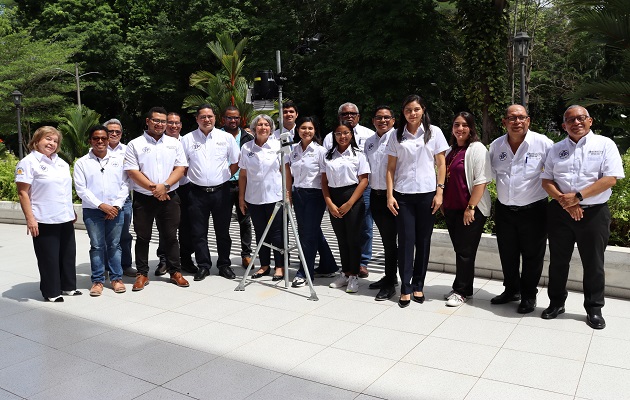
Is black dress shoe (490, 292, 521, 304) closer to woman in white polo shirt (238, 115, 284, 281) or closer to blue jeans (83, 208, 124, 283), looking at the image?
woman in white polo shirt (238, 115, 284, 281)

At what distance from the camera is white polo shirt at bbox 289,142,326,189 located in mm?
5395

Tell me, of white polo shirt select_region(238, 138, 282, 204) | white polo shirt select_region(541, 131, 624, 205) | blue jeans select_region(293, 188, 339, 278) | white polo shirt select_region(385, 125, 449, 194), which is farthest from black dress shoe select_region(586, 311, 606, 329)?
white polo shirt select_region(238, 138, 282, 204)

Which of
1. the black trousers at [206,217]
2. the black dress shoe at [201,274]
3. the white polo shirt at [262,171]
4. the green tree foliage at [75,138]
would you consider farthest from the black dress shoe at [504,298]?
the green tree foliage at [75,138]

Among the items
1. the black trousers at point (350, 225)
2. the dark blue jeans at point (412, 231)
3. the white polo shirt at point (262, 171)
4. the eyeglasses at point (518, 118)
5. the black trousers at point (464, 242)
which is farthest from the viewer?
the white polo shirt at point (262, 171)

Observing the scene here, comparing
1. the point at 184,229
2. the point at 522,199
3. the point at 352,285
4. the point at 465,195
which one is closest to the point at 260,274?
the point at 184,229

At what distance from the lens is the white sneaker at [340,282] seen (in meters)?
5.44

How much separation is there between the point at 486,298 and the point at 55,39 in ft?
90.0

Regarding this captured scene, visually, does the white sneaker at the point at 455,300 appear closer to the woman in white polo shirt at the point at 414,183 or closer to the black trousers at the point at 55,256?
the woman in white polo shirt at the point at 414,183

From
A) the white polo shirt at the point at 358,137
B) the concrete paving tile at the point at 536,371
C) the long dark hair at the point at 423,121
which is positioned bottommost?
the concrete paving tile at the point at 536,371

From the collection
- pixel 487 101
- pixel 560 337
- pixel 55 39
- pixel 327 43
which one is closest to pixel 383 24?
pixel 327 43

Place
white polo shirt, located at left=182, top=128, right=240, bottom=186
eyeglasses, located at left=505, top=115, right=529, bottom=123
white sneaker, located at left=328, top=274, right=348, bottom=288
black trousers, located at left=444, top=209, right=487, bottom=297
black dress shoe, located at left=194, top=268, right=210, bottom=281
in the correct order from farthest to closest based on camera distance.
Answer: black dress shoe, located at left=194, top=268, right=210, bottom=281 < white polo shirt, located at left=182, top=128, right=240, bottom=186 < white sneaker, located at left=328, top=274, right=348, bottom=288 < black trousers, located at left=444, top=209, right=487, bottom=297 < eyeglasses, located at left=505, top=115, right=529, bottom=123

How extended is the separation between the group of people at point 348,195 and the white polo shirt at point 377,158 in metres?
0.01

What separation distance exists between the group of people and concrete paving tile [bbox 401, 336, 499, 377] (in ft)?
2.99

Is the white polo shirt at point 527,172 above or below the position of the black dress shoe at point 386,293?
above
